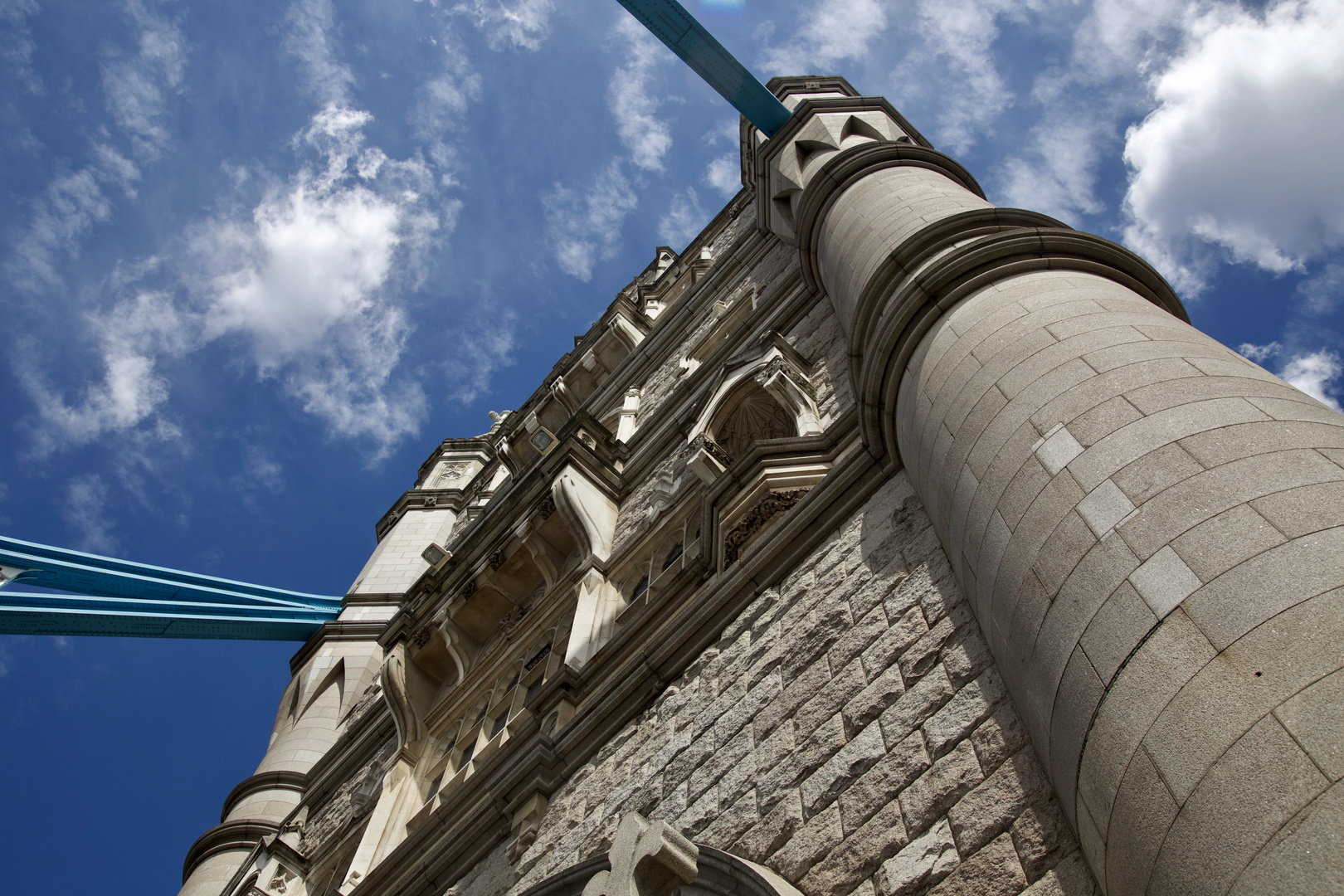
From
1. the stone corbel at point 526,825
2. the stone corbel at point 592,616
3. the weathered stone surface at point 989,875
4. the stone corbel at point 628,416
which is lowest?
the weathered stone surface at point 989,875

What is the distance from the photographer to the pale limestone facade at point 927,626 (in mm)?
2482

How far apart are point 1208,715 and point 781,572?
3513 millimetres

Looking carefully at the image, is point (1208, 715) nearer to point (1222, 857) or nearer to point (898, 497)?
point (1222, 857)

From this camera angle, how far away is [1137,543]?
2.96m

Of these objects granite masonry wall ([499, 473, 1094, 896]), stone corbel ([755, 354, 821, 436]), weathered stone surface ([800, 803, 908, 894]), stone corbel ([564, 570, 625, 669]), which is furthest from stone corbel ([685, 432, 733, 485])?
weathered stone surface ([800, 803, 908, 894])

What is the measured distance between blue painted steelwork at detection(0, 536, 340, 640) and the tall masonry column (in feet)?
54.3

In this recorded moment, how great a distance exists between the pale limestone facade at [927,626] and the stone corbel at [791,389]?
44mm

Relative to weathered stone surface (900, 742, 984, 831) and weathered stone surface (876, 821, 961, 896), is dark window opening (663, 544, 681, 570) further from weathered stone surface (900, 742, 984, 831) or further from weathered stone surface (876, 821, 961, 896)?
weathered stone surface (876, 821, 961, 896)

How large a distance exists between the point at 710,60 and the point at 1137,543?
1248cm

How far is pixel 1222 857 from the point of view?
2.19 metres

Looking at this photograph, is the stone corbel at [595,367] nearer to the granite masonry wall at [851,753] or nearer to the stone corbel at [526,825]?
the stone corbel at [526,825]

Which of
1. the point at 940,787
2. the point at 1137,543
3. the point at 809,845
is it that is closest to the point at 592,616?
the point at 809,845

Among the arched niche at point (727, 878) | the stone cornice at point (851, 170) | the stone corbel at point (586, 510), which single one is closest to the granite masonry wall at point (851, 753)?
the arched niche at point (727, 878)

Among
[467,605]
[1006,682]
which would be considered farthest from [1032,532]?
[467,605]
